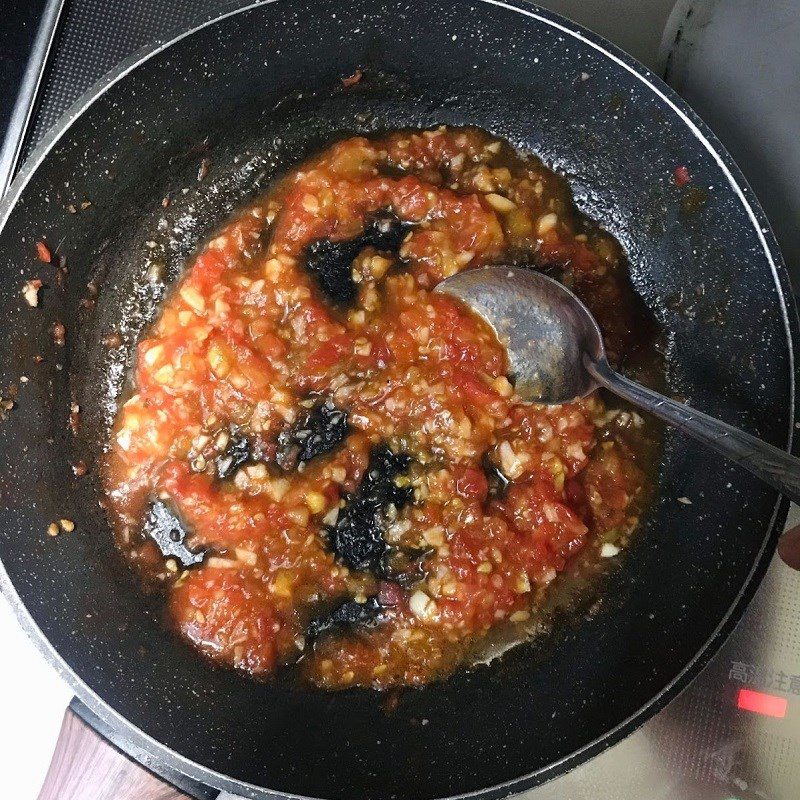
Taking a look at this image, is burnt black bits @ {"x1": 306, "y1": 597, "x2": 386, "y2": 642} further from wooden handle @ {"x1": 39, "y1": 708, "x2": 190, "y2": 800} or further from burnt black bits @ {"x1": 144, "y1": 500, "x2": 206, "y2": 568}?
wooden handle @ {"x1": 39, "y1": 708, "x2": 190, "y2": 800}

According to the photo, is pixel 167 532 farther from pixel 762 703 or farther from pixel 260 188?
pixel 762 703

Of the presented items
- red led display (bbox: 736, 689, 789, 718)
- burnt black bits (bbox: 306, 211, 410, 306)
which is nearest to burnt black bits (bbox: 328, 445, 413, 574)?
burnt black bits (bbox: 306, 211, 410, 306)

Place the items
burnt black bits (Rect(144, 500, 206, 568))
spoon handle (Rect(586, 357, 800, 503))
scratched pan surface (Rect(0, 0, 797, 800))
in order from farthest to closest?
burnt black bits (Rect(144, 500, 206, 568)), scratched pan surface (Rect(0, 0, 797, 800)), spoon handle (Rect(586, 357, 800, 503))

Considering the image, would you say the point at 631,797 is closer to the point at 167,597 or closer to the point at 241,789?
the point at 241,789

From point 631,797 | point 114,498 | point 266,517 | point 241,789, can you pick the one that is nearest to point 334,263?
point 266,517

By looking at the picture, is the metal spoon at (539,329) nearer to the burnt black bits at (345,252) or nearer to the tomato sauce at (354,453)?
the tomato sauce at (354,453)

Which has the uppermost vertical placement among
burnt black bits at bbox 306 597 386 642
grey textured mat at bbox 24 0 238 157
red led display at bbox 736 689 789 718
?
grey textured mat at bbox 24 0 238 157

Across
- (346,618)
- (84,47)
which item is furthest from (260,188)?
(346,618)
